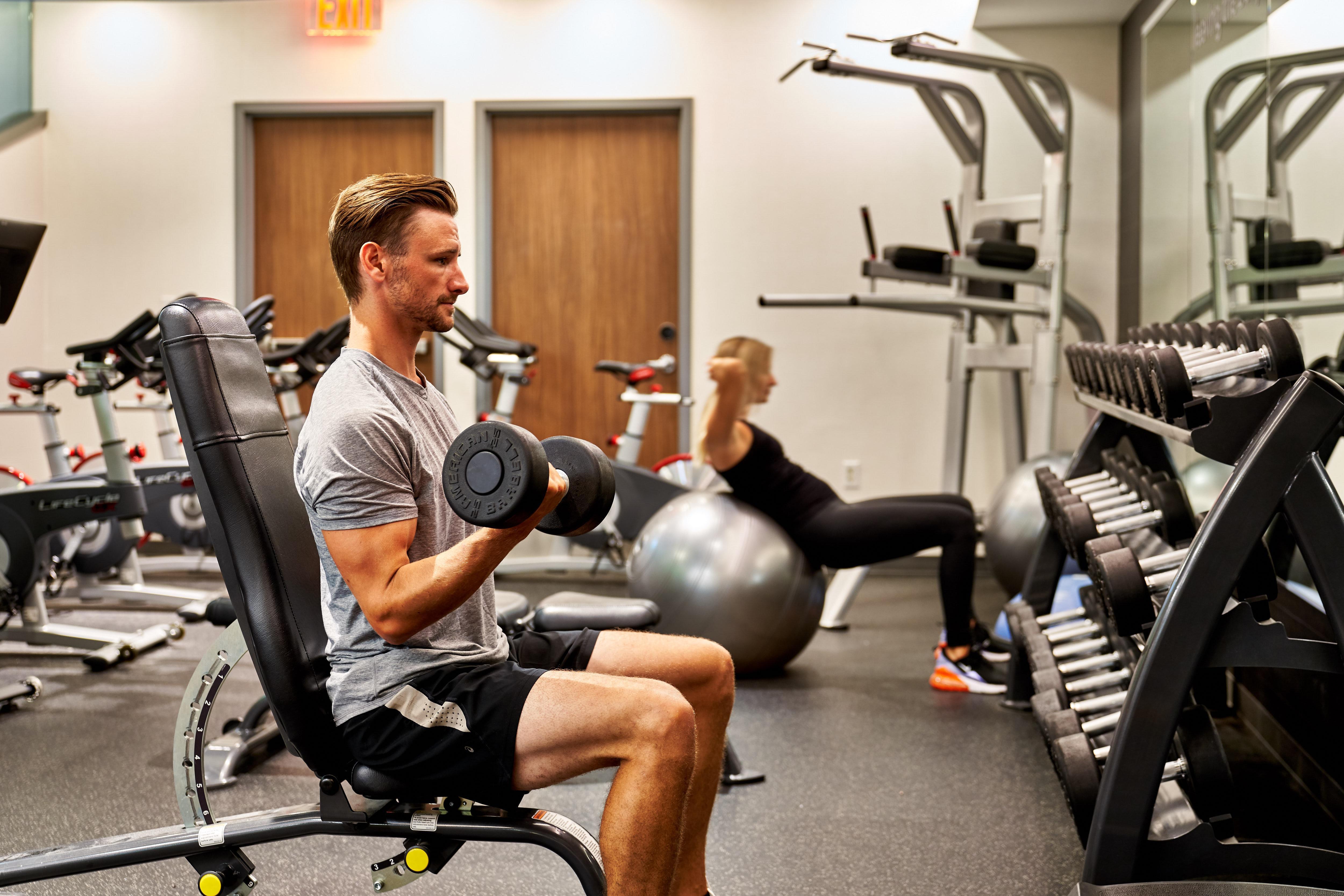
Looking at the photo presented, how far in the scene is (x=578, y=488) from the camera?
1361 mm

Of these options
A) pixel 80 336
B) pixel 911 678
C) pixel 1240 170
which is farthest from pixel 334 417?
pixel 80 336

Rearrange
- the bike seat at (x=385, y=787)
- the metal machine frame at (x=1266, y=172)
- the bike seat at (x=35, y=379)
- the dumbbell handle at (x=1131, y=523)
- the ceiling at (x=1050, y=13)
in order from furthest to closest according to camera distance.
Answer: the ceiling at (x=1050, y=13) < the bike seat at (x=35, y=379) < the metal machine frame at (x=1266, y=172) < the dumbbell handle at (x=1131, y=523) < the bike seat at (x=385, y=787)

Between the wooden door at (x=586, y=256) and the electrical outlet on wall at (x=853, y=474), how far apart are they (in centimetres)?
83

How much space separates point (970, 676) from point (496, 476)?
2.36m

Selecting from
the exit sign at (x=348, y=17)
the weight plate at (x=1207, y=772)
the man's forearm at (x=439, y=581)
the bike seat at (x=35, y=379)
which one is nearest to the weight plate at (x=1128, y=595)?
the weight plate at (x=1207, y=772)

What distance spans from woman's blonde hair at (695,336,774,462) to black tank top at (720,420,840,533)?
10 cm

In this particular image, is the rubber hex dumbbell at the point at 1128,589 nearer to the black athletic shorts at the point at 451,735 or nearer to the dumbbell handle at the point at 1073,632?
the dumbbell handle at the point at 1073,632

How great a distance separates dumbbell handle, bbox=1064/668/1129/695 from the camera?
204 cm

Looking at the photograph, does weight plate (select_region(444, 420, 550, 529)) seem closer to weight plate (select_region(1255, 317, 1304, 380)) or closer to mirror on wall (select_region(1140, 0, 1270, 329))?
weight plate (select_region(1255, 317, 1304, 380))

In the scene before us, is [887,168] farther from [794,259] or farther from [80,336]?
[80,336]

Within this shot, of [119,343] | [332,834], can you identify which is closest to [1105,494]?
[332,834]

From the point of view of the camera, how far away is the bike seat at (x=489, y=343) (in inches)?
180

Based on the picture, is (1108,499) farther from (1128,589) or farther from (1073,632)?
(1128,589)

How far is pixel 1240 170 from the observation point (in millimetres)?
3137
